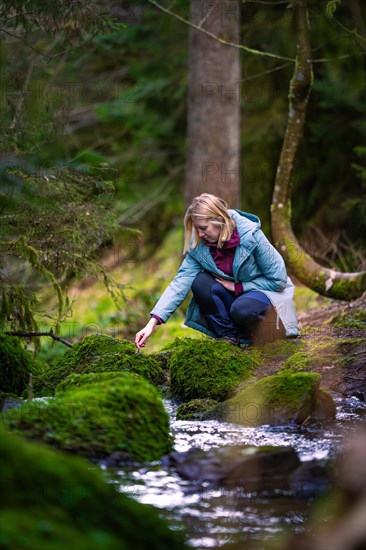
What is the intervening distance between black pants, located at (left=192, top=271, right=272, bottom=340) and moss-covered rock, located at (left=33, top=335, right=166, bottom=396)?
→ 615 mm

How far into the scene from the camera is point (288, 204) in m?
8.36

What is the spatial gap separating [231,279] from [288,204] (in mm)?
2057

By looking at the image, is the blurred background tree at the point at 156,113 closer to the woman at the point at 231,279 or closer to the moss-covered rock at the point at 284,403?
the woman at the point at 231,279

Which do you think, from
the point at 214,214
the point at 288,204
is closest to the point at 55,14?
the point at 214,214

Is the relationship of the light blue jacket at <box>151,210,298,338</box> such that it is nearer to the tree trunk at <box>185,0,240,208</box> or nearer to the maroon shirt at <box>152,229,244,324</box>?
the maroon shirt at <box>152,229,244,324</box>

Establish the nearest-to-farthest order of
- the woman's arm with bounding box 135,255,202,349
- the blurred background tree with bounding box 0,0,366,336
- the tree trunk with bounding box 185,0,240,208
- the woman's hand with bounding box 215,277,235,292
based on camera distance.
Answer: the woman's arm with bounding box 135,255,202,349, the woman's hand with bounding box 215,277,235,292, the blurred background tree with bounding box 0,0,366,336, the tree trunk with bounding box 185,0,240,208

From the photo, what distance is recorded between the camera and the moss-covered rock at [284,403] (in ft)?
16.1

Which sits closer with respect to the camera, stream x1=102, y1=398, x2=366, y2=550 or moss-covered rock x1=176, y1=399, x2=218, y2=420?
stream x1=102, y1=398, x2=366, y2=550

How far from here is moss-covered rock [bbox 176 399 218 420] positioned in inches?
207

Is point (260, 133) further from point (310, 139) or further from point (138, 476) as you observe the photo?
point (138, 476)

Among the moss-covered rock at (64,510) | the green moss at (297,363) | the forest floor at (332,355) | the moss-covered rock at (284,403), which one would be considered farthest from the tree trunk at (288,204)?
the moss-covered rock at (64,510)

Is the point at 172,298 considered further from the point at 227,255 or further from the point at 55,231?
the point at 55,231

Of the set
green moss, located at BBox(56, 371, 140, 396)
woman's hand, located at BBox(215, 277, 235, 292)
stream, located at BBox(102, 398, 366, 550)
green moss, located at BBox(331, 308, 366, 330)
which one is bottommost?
stream, located at BBox(102, 398, 366, 550)

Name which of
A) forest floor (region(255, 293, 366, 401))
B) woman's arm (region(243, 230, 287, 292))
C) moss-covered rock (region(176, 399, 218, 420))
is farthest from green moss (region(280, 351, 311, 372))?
moss-covered rock (region(176, 399, 218, 420))
